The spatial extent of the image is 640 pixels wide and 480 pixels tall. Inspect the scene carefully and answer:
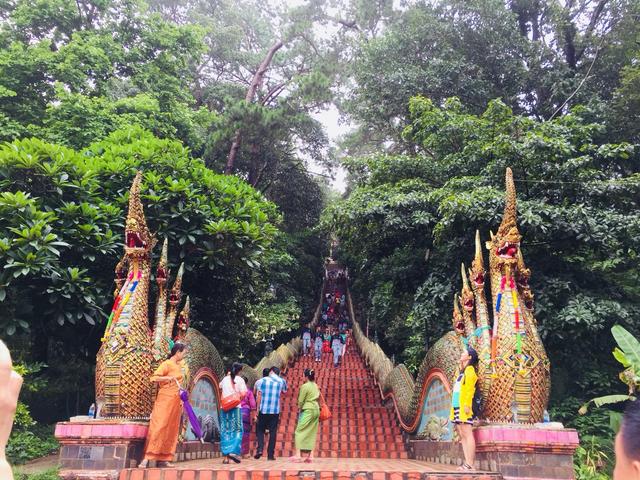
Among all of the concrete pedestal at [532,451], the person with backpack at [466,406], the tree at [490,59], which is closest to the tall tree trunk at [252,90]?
the tree at [490,59]

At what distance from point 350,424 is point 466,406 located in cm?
569

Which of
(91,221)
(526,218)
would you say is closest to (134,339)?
(91,221)

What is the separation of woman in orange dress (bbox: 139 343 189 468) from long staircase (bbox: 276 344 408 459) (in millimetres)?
4115

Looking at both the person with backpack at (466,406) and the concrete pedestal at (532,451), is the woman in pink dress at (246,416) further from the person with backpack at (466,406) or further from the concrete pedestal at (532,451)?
the concrete pedestal at (532,451)

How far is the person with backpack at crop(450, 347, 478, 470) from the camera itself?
5379 mm

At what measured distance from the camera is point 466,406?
553cm

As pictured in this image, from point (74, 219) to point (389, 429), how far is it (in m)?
7.24

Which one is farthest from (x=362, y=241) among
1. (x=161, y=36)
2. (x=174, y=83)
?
(x=161, y=36)

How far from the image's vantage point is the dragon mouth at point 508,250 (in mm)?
6117

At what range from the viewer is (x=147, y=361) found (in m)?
6.02

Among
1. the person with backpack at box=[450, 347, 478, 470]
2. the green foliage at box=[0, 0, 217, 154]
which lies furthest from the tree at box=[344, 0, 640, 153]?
the person with backpack at box=[450, 347, 478, 470]

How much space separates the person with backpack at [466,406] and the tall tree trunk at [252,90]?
11694 mm

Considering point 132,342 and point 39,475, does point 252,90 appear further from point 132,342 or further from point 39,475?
point 39,475

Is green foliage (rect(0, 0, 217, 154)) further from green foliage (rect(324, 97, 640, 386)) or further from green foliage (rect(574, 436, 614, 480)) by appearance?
green foliage (rect(574, 436, 614, 480))
